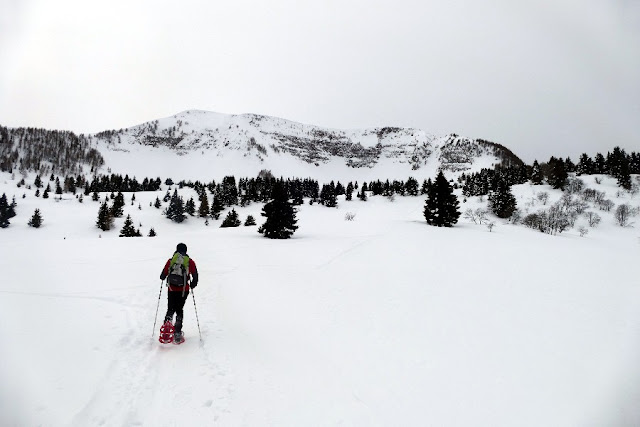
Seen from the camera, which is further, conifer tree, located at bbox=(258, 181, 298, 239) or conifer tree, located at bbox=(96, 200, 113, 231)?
conifer tree, located at bbox=(96, 200, 113, 231)

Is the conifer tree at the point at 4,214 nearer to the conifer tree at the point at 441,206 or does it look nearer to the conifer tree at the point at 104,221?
the conifer tree at the point at 104,221

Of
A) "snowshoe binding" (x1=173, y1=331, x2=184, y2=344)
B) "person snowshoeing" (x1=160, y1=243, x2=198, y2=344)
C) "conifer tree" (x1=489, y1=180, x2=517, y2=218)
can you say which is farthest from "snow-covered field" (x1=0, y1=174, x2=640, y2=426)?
"conifer tree" (x1=489, y1=180, x2=517, y2=218)

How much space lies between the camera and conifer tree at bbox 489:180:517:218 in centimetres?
5822

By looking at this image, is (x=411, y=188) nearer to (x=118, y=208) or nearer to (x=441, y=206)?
(x=441, y=206)

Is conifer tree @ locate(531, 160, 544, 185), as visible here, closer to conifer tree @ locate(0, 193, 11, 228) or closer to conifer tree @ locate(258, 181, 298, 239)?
conifer tree @ locate(258, 181, 298, 239)

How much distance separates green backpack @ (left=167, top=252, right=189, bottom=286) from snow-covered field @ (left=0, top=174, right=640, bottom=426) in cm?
150

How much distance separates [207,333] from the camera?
8125 millimetres

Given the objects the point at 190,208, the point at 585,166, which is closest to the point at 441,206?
the point at 190,208

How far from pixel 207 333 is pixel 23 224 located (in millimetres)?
69641

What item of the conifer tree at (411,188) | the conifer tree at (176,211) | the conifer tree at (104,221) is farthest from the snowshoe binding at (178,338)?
the conifer tree at (411,188)

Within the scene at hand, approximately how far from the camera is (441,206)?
39438 mm

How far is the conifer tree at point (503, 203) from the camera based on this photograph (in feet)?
191

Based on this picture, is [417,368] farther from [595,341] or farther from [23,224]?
[23,224]

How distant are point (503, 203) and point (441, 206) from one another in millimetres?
28477
